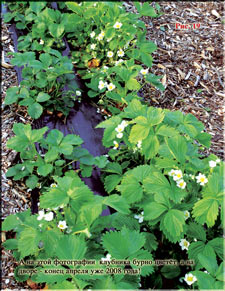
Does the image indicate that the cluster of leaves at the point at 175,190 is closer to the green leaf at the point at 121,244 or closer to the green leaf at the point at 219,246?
the green leaf at the point at 219,246

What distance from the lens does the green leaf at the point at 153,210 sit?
139cm

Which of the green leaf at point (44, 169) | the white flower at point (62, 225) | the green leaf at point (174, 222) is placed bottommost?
the white flower at point (62, 225)

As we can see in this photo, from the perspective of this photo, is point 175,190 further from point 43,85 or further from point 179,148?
point 43,85

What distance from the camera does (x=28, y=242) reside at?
138 centimetres

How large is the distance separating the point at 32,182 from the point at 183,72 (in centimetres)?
187

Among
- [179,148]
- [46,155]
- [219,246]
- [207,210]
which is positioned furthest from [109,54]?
[219,246]

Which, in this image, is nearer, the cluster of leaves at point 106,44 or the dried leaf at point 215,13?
the cluster of leaves at point 106,44

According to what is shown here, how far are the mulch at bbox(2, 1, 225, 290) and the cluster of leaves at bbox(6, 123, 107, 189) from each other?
19cm

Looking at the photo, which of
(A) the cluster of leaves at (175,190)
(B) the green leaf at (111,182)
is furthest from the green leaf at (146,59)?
(B) the green leaf at (111,182)

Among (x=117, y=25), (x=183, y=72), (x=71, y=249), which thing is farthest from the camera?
(x=183, y=72)

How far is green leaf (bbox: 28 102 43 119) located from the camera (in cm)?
220

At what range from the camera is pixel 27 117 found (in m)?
2.48

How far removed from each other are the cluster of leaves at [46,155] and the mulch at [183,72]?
0.61ft

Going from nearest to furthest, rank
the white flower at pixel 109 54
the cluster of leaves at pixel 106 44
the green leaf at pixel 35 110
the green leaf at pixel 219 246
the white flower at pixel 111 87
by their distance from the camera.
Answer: the green leaf at pixel 219 246 → the green leaf at pixel 35 110 → the white flower at pixel 111 87 → the cluster of leaves at pixel 106 44 → the white flower at pixel 109 54
